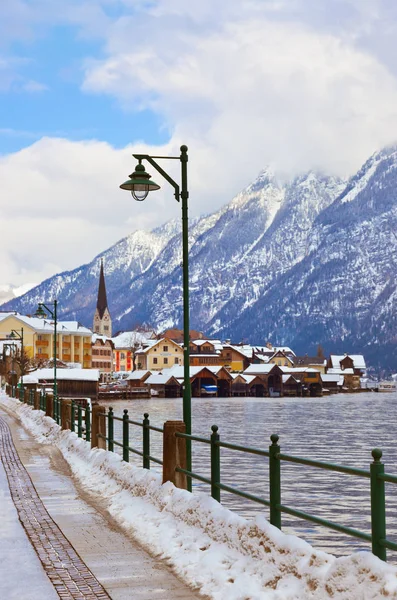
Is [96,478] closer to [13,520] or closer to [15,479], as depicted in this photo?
[15,479]

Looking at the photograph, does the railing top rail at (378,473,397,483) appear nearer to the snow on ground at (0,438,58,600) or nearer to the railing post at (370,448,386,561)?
the railing post at (370,448,386,561)

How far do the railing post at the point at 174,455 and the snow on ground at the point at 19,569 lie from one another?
8.73 feet

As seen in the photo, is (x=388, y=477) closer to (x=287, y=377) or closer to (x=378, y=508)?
(x=378, y=508)

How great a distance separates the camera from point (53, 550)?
11.5 metres

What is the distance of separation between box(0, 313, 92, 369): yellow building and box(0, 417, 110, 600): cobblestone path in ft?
462

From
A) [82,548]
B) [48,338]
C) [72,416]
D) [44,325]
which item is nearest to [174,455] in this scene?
[82,548]

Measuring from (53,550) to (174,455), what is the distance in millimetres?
3492

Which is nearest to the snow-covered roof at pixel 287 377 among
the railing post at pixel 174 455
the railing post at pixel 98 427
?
the railing post at pixel 98 427

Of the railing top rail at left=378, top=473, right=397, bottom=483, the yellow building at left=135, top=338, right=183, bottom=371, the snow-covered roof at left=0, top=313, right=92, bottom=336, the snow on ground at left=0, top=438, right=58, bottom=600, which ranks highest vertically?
the snow-covered roof at left=0, top=313, right=92, bottom=336

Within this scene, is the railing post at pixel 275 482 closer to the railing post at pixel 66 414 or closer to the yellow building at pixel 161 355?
the railing post at pixel 66 414

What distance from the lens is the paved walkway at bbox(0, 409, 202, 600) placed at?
942cm

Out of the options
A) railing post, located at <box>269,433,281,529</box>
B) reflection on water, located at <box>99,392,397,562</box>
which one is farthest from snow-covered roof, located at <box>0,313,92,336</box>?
railing post, located at <box>269,433,281,529</box>

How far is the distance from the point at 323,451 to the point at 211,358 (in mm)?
143638

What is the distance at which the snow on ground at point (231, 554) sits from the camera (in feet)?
25.2
